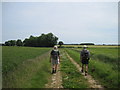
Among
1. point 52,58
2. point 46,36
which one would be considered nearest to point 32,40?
point 46,36

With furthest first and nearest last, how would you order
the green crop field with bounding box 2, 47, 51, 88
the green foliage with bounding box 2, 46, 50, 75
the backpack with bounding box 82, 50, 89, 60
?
the green foliage with bounding box 2, 46, 50, 75 → the backpack with bounding box 82, 50, 89, 60 → the green crop field with bounding box 2, 47, 51, 88

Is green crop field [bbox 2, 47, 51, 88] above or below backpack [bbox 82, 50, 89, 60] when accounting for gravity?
below

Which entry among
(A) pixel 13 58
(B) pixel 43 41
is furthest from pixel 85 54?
(B) pixel 43 41

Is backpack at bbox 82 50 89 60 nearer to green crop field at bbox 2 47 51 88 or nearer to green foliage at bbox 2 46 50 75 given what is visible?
green crop field at bbox 2 47 51 88

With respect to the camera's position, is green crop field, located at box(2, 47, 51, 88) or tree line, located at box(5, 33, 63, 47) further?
tree line, located at box(5, 33, 63, 47)

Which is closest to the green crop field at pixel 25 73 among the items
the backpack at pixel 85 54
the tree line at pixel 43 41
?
the backpack at pixel 85 54

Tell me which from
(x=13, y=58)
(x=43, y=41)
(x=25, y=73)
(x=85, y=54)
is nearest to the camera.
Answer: (x=25, y=73)

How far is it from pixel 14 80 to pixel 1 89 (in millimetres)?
761

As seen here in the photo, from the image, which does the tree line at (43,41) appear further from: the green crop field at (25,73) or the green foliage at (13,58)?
the green crop field at (25,73)

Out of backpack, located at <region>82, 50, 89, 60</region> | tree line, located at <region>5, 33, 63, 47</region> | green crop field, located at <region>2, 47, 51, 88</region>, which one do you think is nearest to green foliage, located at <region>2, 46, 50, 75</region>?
green crop field, located at <region>2, 47, 51, 88</region>

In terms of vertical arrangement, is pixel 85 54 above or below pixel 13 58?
above

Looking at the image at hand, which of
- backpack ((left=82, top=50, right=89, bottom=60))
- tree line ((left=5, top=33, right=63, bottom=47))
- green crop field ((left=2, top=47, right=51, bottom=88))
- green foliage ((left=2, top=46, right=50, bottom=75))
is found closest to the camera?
green crop field ((left=2, top=47, right=51, bottom=88))

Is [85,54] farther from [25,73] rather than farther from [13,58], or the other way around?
[13,58]

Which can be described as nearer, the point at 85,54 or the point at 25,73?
the point at 25,73
